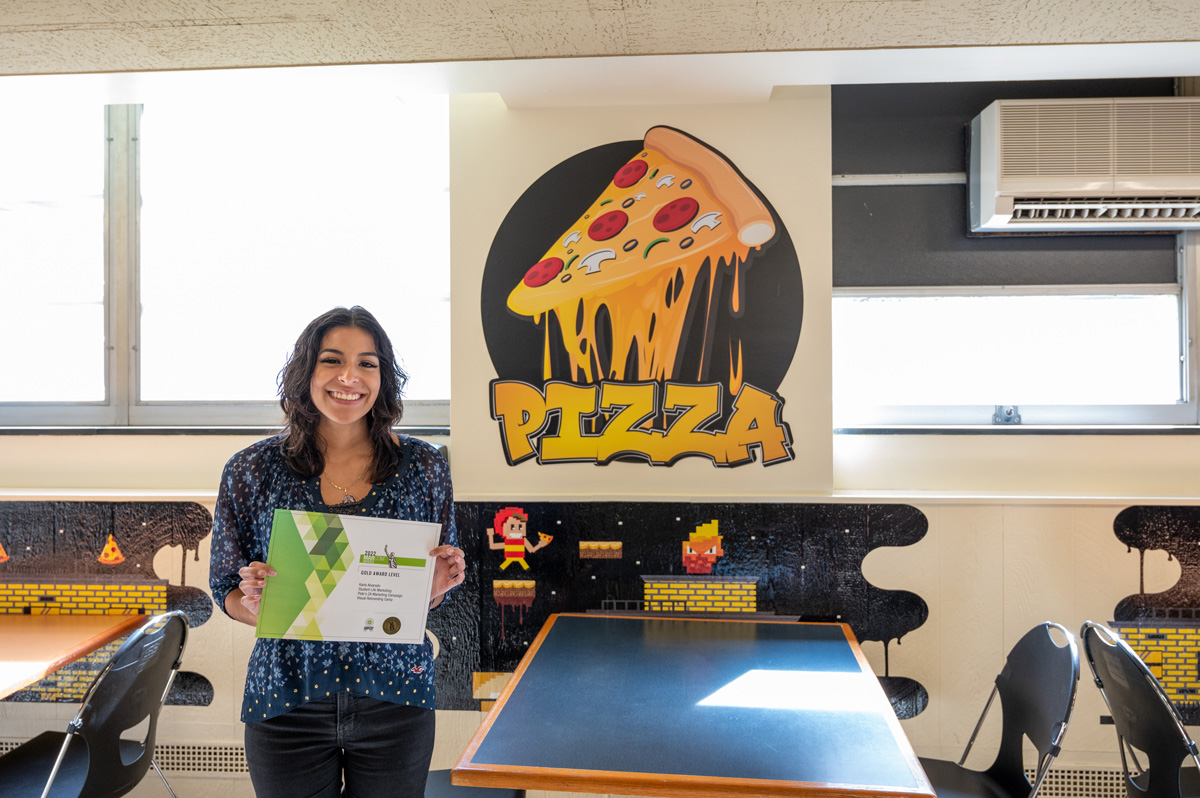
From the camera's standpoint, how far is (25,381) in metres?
3.15

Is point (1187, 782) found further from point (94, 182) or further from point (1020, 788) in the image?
point (94, 182)

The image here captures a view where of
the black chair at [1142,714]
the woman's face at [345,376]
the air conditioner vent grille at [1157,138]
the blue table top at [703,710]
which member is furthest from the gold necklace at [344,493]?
the air conditioner vent grille at [1157,138]

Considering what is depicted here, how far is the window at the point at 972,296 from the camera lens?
2781 mm

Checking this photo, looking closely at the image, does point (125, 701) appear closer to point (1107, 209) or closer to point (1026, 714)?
point (1026, 714)

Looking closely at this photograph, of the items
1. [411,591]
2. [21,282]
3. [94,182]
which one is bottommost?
[411,591]

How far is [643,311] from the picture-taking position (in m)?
2.59

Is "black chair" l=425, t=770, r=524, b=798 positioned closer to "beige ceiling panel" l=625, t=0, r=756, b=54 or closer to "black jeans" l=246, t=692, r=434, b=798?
"black jeans" l=246, t=692, r=434, b=798

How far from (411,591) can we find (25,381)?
271 cm

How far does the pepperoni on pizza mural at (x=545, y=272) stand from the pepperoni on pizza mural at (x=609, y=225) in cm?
16

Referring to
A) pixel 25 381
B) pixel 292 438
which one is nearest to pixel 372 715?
pixel 292 438

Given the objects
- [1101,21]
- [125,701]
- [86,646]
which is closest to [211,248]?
[86,646]

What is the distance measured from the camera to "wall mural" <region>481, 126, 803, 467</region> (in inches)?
101

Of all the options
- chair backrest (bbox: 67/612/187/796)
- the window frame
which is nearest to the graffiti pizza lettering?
the window frame

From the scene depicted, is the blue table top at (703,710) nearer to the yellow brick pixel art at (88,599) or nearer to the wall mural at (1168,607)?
the wall mural at (1168,607)
